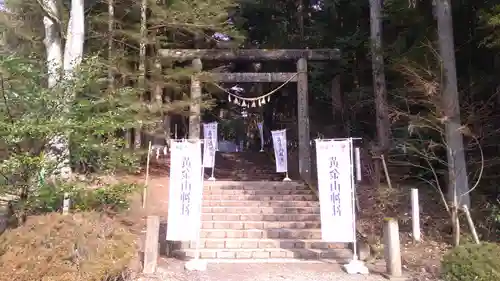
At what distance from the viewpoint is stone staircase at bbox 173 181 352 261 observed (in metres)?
8.23

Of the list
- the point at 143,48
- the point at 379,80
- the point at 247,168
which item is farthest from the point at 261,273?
the point at 247,168

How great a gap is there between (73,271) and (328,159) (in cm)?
466

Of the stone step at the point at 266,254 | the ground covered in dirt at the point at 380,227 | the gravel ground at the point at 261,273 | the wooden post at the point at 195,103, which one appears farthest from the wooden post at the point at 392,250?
the wooden post at the point at 195,103

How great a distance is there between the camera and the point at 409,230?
381 inches

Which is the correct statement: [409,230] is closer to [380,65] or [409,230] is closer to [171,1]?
[380,65]

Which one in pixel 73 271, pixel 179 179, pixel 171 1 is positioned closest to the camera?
pixel 73 271

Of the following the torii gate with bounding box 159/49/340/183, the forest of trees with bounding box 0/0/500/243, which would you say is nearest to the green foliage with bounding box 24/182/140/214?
the forest of trees with bounding box 0/0/500/243

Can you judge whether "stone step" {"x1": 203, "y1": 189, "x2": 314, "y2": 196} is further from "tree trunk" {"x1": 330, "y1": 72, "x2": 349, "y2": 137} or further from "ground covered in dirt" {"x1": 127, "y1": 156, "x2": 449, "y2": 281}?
"tree trunk" {"x1": 330, "y1": 72, "x2": 349, "y2": 137}

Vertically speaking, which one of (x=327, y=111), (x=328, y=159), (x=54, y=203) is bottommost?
(x=54, y=203)

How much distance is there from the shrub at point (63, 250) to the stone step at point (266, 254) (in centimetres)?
266

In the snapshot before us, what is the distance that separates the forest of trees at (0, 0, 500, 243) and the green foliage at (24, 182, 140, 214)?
0.32m

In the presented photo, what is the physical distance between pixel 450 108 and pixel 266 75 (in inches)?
260

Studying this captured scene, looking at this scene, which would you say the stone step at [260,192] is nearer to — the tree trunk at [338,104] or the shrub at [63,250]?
the shrub at [63,250]

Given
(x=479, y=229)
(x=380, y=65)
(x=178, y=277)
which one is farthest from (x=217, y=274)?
(x=380, y=65)
